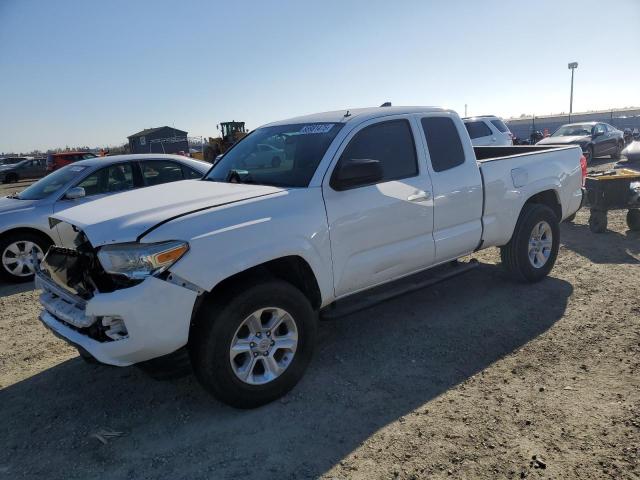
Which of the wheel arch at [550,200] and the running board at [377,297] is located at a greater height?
the wheel arch at [550,200]

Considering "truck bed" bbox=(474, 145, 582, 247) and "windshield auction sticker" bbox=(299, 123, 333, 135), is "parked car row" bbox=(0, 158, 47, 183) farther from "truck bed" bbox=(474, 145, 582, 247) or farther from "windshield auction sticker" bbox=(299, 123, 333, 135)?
"truck bed" bbox=(474, 145, 582, 247)

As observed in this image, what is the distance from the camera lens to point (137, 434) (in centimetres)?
306

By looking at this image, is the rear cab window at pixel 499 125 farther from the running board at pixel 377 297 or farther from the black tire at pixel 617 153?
the running board at pixel 377 297

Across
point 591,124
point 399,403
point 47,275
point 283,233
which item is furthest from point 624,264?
point 591,124

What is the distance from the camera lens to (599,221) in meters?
7.41

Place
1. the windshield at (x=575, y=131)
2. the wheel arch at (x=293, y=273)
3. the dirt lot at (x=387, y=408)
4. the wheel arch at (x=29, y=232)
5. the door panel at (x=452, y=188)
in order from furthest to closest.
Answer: the windshield at (x=575, y=131)
the wheel arch at (x=29, y=232)
the door panel at (x=452, y=188)
the wheel arch at (x=293, y=273)
the dirt lot at (x=387, y=408)

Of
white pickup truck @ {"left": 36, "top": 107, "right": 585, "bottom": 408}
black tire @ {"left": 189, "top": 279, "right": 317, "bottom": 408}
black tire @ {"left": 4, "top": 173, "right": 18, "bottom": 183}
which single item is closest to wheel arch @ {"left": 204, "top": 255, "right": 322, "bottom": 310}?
white pickup truck @ {"left": 36, "top": 107, "right": 585, "bottom": 408}

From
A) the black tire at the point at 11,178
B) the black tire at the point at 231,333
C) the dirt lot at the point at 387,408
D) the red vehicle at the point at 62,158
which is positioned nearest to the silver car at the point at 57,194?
the dirt lot at the point at 387,408

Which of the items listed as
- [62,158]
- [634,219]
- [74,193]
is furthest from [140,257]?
[62,158]

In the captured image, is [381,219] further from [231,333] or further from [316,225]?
[231,333]

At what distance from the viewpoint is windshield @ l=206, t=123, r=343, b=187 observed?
370cm

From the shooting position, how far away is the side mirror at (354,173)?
3463 millimetres

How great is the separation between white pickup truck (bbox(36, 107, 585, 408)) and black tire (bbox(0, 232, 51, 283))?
325 centimetres

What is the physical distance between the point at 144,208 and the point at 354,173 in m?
1.47
